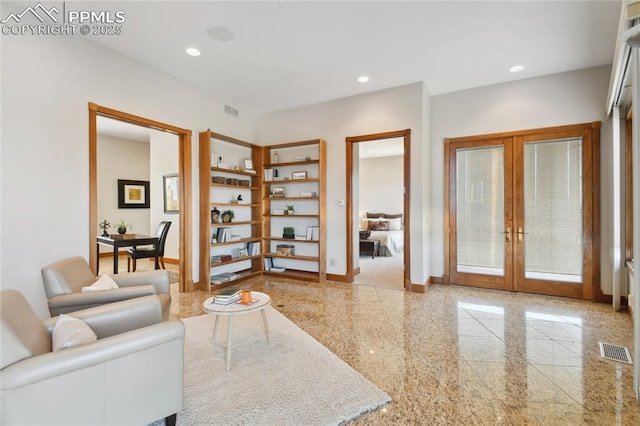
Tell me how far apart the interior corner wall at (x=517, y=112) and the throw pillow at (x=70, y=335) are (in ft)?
14.8

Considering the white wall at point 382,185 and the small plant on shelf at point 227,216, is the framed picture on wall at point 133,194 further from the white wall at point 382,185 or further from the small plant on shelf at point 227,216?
the white wall at point 382,185

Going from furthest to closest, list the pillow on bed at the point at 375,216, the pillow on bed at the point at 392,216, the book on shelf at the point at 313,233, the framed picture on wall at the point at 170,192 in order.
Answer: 1. the pillow on bed at the point at 375,216
2. the pillow on bed at the point at 392,216
3. the framed picture on wall at the point at 170,192
4. the book on shelf at the point at 313,233

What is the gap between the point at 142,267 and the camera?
634 centimetres

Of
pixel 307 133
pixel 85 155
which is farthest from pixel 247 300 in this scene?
pixel 307 133

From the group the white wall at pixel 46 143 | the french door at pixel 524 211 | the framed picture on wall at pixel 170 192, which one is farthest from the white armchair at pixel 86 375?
the framed picture on wall at pixel 170 192

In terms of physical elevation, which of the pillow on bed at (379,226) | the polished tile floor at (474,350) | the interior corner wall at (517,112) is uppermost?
Result: the interior corner wall at (517,112)

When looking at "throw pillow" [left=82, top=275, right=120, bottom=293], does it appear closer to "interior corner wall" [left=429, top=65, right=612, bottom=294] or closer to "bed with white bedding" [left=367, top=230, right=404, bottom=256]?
"interior corner wall" [left=429, top=65, right=612, bottom=294]

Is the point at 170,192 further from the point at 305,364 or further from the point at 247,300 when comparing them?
the point at 305,364

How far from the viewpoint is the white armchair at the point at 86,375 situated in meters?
1.19

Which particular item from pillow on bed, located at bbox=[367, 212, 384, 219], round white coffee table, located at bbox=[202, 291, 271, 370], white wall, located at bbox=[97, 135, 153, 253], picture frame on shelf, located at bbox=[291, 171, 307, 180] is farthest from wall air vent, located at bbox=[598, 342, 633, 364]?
white wall, located at bbox=[97, 135, 153, 253]

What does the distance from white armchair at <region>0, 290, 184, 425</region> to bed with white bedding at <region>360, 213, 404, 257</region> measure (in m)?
6.30

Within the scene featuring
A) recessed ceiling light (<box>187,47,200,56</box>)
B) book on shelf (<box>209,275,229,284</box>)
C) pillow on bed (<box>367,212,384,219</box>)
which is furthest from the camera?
pillow on bed (<box>367,212,384,219</box>)

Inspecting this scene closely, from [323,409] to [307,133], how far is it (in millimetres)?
4430

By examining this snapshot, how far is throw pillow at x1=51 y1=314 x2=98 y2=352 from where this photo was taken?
4.56 ft
